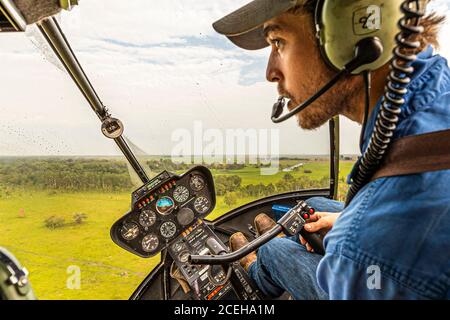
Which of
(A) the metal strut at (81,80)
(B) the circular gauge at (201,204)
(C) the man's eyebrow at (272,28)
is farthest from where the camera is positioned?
(B) the circular gauge at (201,204)

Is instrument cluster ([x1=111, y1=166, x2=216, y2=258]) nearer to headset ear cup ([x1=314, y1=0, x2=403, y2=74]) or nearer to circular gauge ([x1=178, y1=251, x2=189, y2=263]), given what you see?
circular gauge ([x1=178, y1=251, x2=189, y2=263])

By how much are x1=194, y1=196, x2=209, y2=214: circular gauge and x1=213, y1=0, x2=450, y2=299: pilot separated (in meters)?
1.30

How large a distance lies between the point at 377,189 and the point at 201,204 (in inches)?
65.2

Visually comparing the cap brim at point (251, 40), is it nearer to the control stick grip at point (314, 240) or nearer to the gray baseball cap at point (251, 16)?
the gray baseball cap at point (251, 16)

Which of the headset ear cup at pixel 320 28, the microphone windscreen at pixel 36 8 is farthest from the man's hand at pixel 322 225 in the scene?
the microphone windscreen at pixel 36 8

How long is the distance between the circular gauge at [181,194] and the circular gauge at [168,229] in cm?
17

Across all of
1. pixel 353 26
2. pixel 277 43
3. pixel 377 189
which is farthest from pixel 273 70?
pixel 377 189

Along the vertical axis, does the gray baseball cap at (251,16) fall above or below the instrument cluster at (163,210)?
above

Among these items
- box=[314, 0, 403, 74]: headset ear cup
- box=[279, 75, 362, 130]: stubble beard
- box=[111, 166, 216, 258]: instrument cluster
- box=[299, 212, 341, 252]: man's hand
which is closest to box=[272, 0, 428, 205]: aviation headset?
box=[314, 0, 403, 74]: headset ear cup

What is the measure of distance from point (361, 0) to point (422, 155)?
1.13 ft

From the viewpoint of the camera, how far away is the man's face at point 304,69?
2.59 feet

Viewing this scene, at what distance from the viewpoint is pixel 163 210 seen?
1976mm
